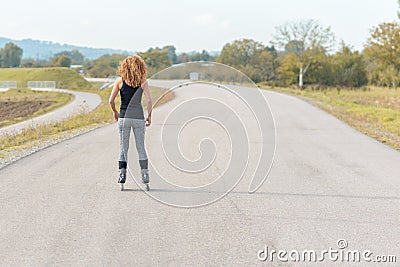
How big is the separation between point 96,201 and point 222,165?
3.19 metres

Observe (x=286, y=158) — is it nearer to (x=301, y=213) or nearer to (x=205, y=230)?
(x=301, y=213)

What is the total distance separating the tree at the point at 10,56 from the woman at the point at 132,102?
6594 inches

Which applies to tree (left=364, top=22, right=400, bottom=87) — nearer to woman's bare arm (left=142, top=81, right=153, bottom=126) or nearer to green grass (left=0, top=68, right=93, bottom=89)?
woman's bare arm (left=142, top=81, right=153, bottom=126)

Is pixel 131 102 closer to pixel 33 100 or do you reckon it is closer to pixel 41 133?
pixel 41 133

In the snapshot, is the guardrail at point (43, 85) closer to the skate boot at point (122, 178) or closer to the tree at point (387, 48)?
the tree at point (387, 48)

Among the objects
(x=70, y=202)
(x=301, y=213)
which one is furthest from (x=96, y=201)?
(x=301, y=213)

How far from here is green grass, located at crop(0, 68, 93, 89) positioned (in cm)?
9494

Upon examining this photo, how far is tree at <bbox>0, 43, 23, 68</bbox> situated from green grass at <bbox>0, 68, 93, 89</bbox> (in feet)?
182

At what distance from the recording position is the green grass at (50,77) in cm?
9494

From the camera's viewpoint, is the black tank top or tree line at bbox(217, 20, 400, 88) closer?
the black tank top

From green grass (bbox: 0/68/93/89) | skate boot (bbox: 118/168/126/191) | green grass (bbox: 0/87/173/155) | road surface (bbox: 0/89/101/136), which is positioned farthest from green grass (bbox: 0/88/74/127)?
green grass (bbox: 0/68/93/89)

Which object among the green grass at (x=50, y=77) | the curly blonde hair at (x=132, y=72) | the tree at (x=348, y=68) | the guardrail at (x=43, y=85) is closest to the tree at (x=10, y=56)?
the green grass at (x=50, y=77)

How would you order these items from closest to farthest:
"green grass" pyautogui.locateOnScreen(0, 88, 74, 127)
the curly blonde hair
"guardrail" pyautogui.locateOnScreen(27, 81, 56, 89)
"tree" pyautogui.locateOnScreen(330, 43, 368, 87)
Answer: the curly blonde hair → "green grass" pyautogui.locateOnScreen(0, 88, 74, 127) → "tree" pyautogui.locateOnScreen(330, 43, 368, 87) → "guardrail" pyautogui.locateOnScreen(27, 81, 56, 89)

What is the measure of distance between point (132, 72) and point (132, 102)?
44 cm
